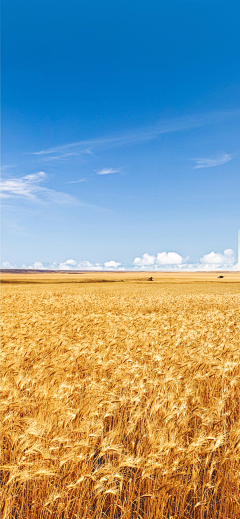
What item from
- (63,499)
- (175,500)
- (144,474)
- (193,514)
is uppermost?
(144,474)

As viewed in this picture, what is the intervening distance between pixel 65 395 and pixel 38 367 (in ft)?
5.62

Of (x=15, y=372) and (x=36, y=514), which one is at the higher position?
(x=15, y=372)

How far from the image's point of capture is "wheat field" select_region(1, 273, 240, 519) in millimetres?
2594

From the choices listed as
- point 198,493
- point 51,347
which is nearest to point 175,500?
point 198,493

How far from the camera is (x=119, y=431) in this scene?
3410 millimetres

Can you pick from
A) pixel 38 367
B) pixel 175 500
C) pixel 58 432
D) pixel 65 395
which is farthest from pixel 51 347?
pixel 175 500

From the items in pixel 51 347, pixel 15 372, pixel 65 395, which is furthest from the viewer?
pixel 51 347

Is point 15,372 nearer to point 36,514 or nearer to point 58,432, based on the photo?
point 58,432

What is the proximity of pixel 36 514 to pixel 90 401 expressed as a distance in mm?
1677

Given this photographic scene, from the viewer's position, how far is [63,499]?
2539 mm

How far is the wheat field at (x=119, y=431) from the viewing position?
2594mm

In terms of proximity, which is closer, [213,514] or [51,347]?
[213,514]

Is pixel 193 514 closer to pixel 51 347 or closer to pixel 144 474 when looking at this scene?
pixel 144 474

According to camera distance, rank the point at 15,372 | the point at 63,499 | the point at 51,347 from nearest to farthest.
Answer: the point at 63,499 < the point at 15,372 < the point at 51,347
